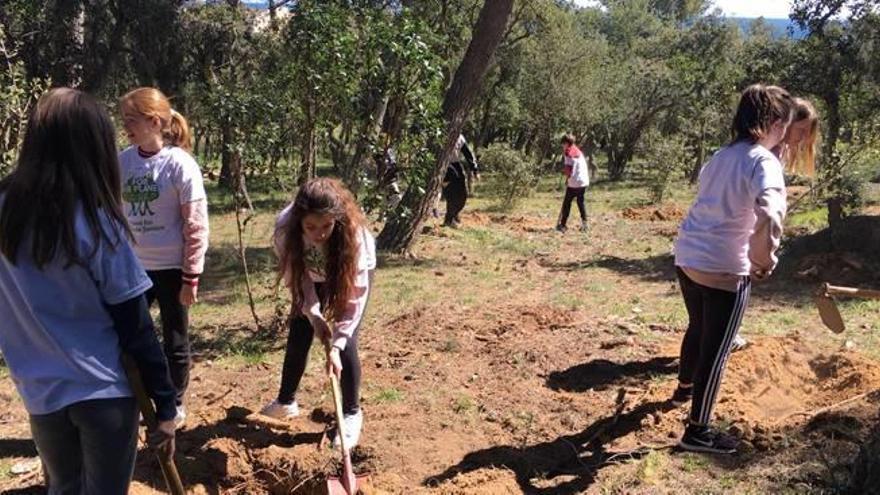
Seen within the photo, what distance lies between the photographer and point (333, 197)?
3.46 meters

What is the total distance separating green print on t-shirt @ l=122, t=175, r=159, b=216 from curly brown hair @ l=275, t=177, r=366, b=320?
619mm

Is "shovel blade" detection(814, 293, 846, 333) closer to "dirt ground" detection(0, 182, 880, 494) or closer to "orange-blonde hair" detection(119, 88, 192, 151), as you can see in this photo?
"dirt ground" detection(0, 182, 880, 494)

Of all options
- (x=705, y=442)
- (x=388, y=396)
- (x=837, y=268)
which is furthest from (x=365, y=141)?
(x=837, y=268)

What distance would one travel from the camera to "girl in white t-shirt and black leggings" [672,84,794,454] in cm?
345

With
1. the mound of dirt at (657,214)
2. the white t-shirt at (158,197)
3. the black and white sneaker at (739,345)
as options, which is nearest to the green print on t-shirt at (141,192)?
the white t-shirt at (158,197)

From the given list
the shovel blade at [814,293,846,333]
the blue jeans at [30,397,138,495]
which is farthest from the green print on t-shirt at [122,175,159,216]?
the shovel blade at [814,293,846,333]

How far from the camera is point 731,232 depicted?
361 cm

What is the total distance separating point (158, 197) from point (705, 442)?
2.88 meters

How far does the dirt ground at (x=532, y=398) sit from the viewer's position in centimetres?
366

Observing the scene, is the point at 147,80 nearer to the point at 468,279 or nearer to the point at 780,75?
→ the point at 468,279

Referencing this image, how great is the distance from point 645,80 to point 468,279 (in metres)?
18.8

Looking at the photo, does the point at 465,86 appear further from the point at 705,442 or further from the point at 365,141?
the point at 705,442

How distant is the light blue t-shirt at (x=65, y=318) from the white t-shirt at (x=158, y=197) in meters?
1.60

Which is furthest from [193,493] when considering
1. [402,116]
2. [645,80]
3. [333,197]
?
[645,80]
